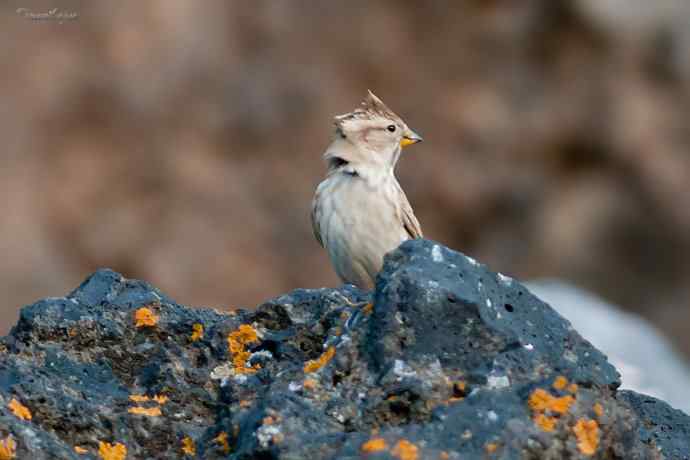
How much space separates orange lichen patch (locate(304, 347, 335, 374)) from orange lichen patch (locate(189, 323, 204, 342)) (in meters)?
0.68

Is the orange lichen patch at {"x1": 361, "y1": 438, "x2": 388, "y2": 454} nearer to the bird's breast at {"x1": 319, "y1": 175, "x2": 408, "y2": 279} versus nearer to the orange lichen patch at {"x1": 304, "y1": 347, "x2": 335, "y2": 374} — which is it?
the orange lichen patch at {"x1": 304, "y1": 347, "x2": 335, "y2": 374}

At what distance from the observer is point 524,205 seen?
17.0 meters

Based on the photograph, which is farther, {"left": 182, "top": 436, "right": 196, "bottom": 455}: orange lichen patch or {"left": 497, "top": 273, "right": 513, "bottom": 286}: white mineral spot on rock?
{"left": 497, "top": 273, "right": 513, "bottom": 286}: white mineral spot on rock

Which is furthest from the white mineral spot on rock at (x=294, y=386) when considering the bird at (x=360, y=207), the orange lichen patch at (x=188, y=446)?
the bird at (x=360, y=207)

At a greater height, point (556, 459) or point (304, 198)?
point (304, 198)

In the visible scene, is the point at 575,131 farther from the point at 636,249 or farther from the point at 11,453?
the point at 11,453

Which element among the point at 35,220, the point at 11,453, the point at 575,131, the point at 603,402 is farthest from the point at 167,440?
the point at 575,131

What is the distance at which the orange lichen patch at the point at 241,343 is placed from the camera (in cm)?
556

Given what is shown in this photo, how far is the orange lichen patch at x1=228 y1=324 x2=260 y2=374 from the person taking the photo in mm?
5562

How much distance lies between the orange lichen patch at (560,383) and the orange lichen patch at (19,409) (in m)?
1.61

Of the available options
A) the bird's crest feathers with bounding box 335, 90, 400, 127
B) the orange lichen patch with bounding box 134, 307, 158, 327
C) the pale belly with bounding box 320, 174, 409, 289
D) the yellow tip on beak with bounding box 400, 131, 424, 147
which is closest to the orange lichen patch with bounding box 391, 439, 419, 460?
the orange lichen patch with bounding box 134, 307, 158, 327

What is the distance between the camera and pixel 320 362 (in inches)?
200

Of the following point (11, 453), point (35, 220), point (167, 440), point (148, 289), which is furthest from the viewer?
point (35, 220)

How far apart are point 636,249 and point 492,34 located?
2754 mm
